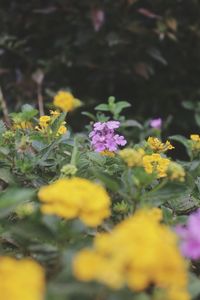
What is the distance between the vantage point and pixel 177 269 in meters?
0.50

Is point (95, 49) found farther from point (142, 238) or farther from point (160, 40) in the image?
point (142, 238)

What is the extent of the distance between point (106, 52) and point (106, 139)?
115 centimetres

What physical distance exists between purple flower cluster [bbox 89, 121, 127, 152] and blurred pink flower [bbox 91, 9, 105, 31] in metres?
1.05

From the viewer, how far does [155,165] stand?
0.96m

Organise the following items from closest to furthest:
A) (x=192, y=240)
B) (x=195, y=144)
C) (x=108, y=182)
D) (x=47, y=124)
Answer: (x=192, y=240) → (x=108, y=182) → (x=195, y=144) → (x=47, y=124)

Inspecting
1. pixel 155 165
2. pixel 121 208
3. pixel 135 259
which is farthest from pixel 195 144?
pixel 135 259

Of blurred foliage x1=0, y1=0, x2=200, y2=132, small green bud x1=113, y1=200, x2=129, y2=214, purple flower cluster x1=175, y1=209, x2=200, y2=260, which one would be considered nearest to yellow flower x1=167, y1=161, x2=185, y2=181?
small green bud x1=113, y1=200, x2=129, y2=214

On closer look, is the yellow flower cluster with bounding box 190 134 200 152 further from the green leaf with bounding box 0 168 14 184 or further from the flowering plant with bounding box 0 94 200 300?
the green leaf with bounding box 0 168 14 184

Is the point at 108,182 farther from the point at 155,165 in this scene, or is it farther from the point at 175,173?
the point at 155,165

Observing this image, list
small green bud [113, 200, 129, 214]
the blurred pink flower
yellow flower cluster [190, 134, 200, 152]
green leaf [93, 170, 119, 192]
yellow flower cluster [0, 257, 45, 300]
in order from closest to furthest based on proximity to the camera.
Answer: yellow flower cluster [0, 257, 45, 300] < green leaf [93, 170, 119, 192] < small green bud [113, 200, 129, 214] < yellow flower cluster [190, 134, 200, 152] < the blurred pink flower

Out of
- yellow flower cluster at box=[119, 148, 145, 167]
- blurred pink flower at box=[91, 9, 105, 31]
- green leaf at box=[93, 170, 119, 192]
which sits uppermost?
yellow flower cluster at box=[119, 148, 145, 167]

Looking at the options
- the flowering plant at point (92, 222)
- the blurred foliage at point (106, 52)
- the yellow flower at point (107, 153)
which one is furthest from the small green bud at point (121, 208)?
the blurred foliage at point (106, 52)

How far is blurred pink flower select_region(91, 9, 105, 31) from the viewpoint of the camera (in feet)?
6.92

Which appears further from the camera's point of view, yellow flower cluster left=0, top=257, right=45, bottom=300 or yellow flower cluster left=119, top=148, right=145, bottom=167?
yellow flower cluster left=119, top=148, right=145, bottom=167
